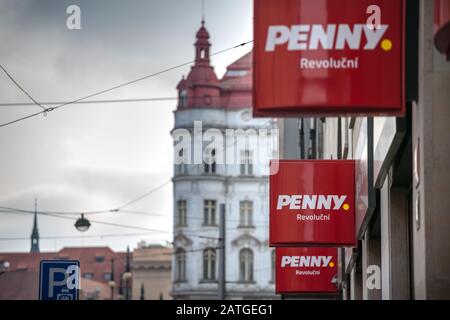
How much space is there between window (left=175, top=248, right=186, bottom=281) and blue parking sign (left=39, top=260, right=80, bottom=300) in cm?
9160

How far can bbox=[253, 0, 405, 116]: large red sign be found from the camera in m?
12.1

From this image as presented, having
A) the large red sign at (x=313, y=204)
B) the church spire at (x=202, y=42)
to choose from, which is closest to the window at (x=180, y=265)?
the church spire at (x=202, y=42)

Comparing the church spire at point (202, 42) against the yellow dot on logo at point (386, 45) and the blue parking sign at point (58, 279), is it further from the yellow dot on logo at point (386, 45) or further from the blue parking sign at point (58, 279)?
the yellow dot on logo at point (386, 45)

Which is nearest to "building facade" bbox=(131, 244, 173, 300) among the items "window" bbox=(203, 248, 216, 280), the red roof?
"window" bbox=(203, 248, 216, 280)

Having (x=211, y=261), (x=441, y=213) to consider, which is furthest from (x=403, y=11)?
(x=211, y=261)

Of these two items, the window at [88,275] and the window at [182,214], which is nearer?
the window at [182,214]

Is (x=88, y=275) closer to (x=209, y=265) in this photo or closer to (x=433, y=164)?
(x=209, y=265)

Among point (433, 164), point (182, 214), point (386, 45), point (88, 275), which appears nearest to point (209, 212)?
point (182, 214)

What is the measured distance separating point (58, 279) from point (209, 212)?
92081mm

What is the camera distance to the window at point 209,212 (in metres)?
112

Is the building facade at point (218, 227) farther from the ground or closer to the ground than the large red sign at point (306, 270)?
farther from the ground

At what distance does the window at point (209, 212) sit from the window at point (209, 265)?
210 cm

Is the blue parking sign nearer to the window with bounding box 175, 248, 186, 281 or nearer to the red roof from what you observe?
the red roof
